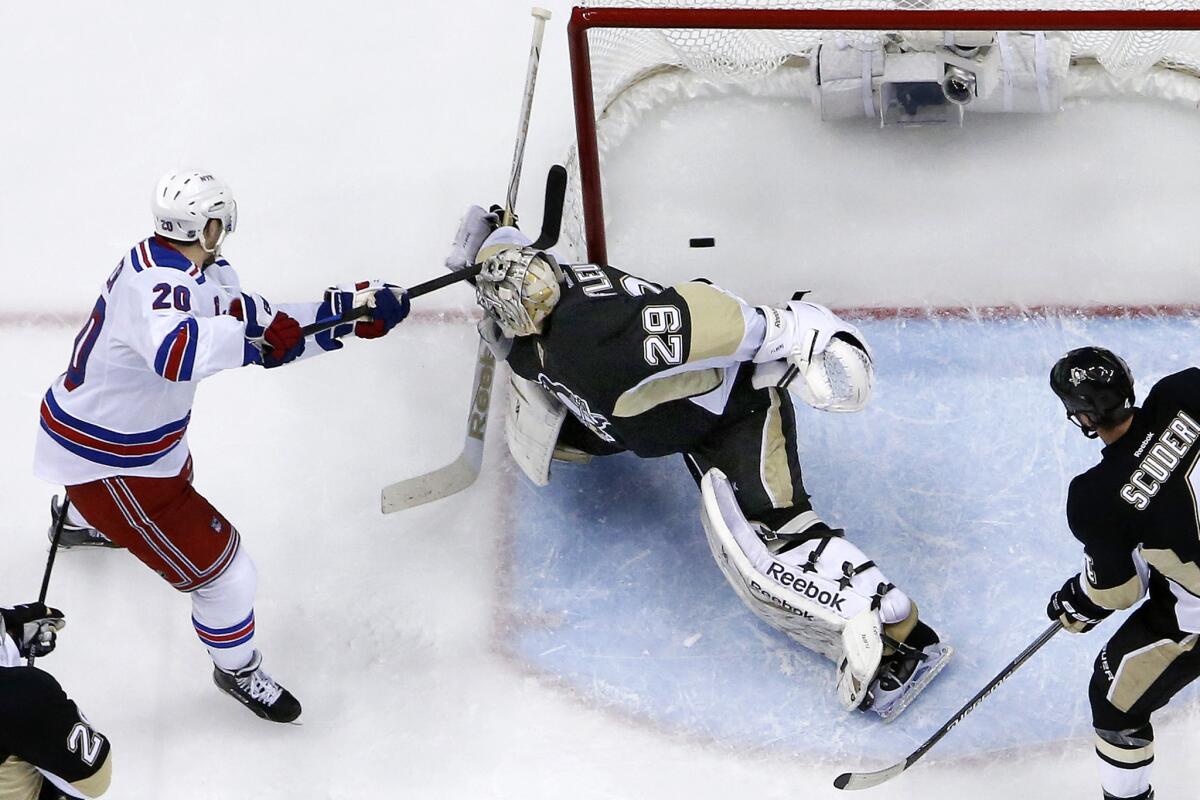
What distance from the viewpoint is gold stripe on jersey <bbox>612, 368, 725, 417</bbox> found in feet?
A: 10.4

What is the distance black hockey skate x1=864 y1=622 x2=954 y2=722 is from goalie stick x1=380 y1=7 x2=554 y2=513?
3.24 ft

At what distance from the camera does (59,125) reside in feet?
14.0

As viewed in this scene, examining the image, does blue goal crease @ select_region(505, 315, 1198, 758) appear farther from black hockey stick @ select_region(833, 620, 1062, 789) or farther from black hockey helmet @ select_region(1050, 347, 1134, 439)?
black hockey helmet @ select_region(1050, 347, 1134, 439)

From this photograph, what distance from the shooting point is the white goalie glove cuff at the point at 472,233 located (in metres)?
3.41

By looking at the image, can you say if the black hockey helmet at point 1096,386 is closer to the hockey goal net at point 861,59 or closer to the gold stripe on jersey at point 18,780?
the hockey goal net at point 861,59

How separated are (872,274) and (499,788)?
148 cm

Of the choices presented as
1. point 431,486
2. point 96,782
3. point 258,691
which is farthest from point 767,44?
point 96,782

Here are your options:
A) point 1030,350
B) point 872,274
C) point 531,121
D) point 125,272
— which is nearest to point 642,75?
point 531,121

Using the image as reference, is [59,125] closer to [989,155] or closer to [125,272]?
[125,272]

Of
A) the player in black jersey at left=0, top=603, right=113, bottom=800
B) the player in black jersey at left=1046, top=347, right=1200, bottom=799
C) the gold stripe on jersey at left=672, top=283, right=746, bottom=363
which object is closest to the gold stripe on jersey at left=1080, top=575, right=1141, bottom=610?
the player in black jersey at left=1046, top=347, right=1200, bottom=799

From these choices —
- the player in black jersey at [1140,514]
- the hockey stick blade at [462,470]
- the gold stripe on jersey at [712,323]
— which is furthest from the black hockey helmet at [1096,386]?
the hockey stick blade at [462,470]

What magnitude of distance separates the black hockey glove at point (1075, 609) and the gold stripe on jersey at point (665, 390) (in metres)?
0.75

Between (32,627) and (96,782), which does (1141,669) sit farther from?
(32,627)

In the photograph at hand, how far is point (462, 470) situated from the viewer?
3615 millimetres
